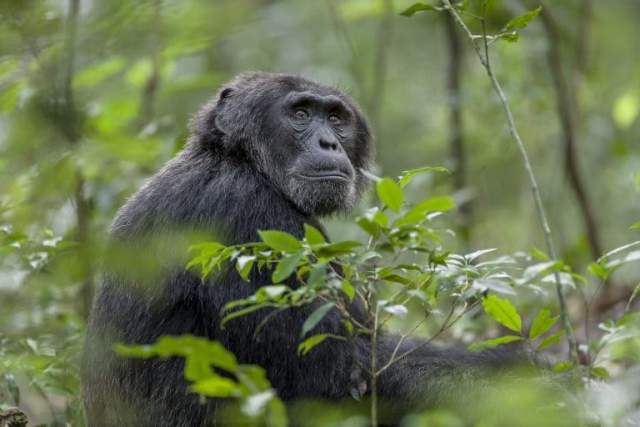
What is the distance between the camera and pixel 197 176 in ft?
20.2

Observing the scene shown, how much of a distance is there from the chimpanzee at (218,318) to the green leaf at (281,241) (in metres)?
1.35

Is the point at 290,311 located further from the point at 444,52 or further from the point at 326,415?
the point at 444,52

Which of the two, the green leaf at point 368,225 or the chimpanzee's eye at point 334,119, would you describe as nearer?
the green leaf at point 368,225

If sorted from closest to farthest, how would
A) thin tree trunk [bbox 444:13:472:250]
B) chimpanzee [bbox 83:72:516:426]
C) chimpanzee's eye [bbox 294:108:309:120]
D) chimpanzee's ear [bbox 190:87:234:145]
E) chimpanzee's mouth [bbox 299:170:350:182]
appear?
chimpanzee [bbox 83:72:516:426] < chimpanzee's mouth [bbox 299:170:350:182] < chimpanzee's ear [bbox 190:87:234:145] < chimpanzee's eye [bbox 294:108:309:120] < thin tree trunk [bbox 444:13:472:250]

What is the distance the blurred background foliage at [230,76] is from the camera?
523cm

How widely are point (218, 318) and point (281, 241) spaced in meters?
1.78

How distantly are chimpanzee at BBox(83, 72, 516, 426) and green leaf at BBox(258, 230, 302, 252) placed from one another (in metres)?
1.35

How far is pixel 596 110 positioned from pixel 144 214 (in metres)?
9.57

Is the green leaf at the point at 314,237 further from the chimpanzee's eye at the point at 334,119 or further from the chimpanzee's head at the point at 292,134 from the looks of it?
the chimpanzee's eye at the point at 334,119

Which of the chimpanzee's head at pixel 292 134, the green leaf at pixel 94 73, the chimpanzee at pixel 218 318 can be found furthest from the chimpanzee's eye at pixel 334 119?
the green leaf at pixel 94 73

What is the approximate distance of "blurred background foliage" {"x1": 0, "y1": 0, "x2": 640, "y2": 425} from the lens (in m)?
5.23

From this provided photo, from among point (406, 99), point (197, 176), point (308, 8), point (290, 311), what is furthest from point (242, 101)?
point (406, 99)

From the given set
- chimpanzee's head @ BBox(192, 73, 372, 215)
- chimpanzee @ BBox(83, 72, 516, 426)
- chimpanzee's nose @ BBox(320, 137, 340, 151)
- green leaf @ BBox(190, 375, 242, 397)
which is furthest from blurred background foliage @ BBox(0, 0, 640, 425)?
chimpanzee's nose @ BBox(320, 137, 340, 151)

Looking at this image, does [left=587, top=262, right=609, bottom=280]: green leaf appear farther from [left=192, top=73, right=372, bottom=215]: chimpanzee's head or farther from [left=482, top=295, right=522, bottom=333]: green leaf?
[left=192, top=73, right=372, bottom=215]: chimpanzee's head
